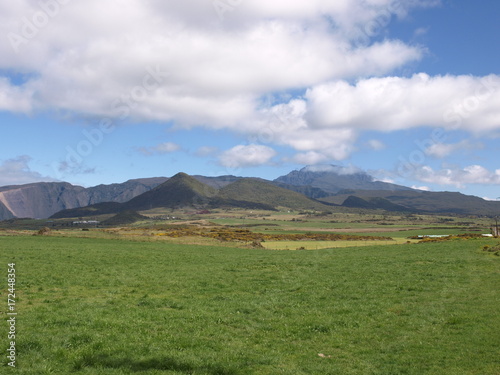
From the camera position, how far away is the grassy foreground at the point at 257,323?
11.8 m

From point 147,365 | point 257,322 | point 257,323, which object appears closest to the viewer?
point 147,365

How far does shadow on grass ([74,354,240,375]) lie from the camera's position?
37.0 ft

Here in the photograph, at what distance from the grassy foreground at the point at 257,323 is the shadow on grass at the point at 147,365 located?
3cm

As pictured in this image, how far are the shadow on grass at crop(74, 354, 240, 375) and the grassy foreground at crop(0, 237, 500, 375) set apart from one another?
0.11ft

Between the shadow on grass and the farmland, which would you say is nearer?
the shadow on grass

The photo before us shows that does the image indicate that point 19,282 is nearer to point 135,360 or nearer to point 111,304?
point 111,304

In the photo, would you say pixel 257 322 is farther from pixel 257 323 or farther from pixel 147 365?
pixel 147 365

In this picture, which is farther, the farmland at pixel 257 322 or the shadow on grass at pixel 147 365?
the farmland at pixel 257 322

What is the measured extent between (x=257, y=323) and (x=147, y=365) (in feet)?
21.1

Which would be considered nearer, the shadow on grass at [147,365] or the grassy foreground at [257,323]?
the shadow on grass at [147,365]

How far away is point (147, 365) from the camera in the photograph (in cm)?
1157

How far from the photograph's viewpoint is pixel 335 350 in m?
13.6

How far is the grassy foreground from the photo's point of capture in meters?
11.8

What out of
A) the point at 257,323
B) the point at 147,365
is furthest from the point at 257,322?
the point at 147,365
